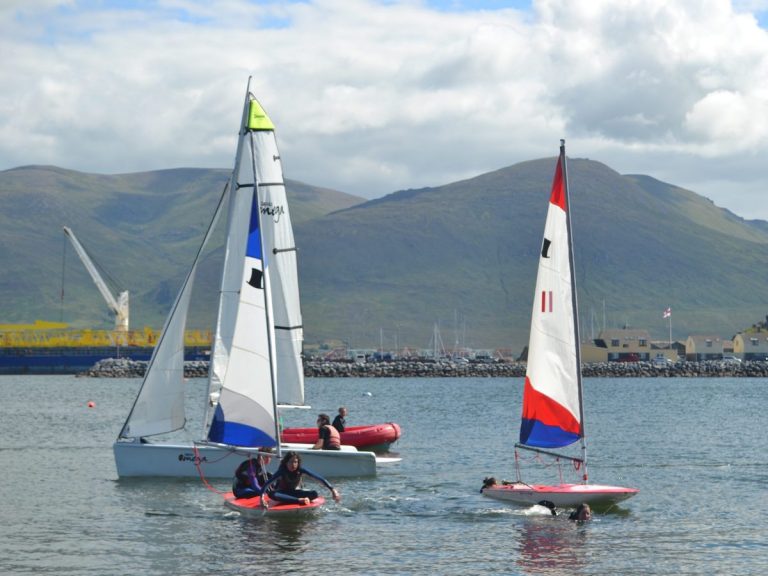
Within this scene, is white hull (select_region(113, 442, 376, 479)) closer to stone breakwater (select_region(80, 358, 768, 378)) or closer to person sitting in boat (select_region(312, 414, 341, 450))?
person sitting in boat (select_region(312, 414, 341, 450))

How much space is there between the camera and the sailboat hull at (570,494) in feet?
108

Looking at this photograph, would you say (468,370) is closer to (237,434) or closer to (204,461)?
(204,461)

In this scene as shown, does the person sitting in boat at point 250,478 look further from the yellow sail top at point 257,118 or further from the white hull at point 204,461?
the yellow sail top at point 257,118

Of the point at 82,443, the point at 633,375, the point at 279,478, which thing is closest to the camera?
the point at 279,478

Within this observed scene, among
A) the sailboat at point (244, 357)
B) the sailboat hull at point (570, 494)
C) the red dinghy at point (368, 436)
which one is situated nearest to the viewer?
the sailboat hull at point (570, 494)

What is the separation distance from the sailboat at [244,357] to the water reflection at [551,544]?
8044 mm

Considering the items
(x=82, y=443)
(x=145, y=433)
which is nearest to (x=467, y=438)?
(x=82, y=443)

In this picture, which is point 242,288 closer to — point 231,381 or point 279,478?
point 231,381

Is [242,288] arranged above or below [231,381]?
above

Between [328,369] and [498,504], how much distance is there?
143 meters

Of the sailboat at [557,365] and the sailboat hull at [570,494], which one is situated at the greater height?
the sailboat at [557,365]

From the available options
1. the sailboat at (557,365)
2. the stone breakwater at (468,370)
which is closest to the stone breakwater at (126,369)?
the stone breakwater at (468,370)

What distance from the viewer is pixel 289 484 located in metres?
32.5

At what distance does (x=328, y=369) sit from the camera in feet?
584
